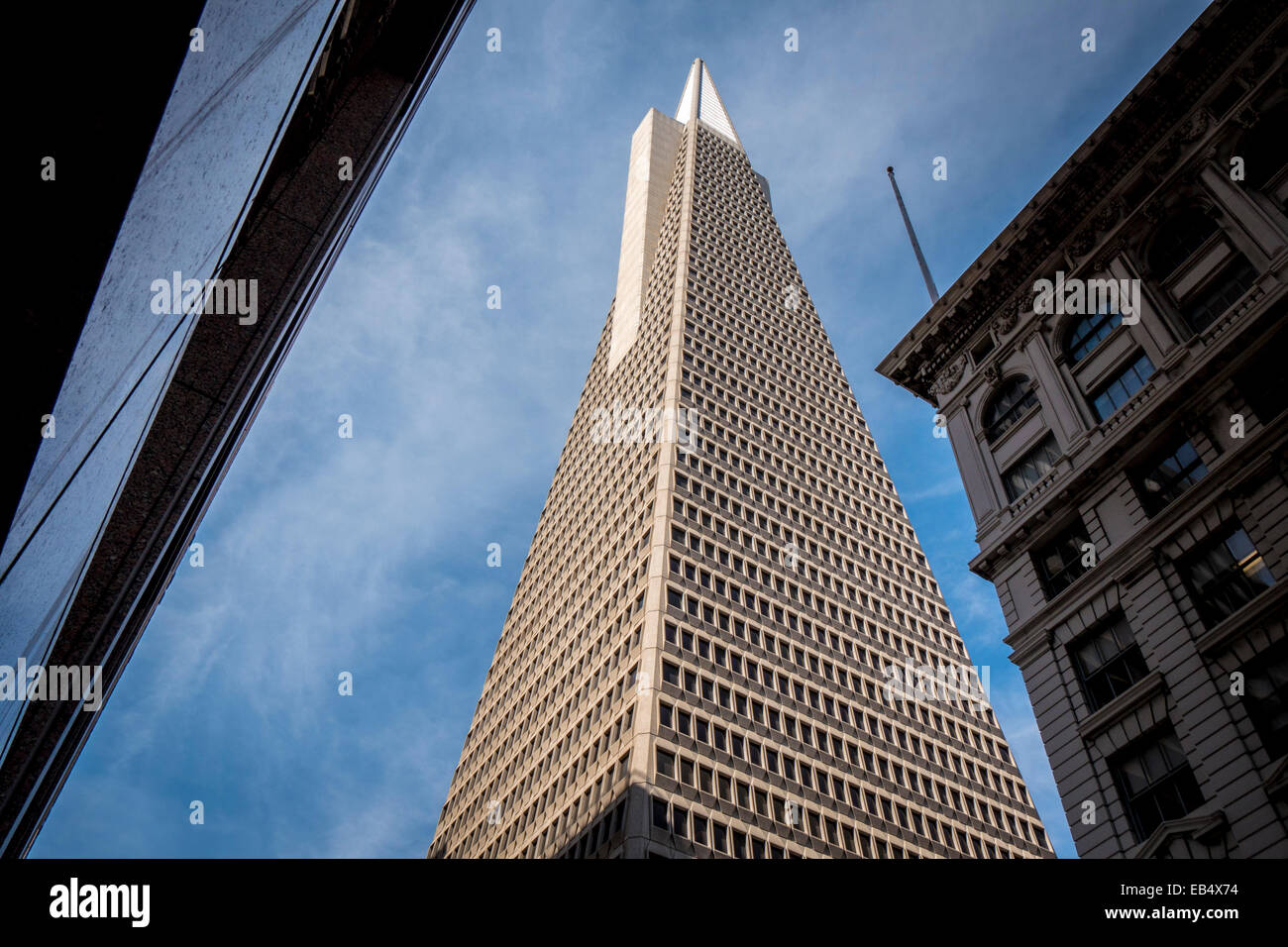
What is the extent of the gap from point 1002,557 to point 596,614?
47315 millimetres

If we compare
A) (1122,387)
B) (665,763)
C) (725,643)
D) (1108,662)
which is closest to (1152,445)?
(1122,387)

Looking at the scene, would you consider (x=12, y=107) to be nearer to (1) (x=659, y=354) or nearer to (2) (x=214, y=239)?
(2) (x=214, y=239)

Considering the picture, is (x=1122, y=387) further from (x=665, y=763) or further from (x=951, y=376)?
(x=665, y=763)

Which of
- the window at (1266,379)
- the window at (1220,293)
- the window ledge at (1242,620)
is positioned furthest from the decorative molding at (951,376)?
the window ledge at (1242,620)

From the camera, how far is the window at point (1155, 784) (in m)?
18.6

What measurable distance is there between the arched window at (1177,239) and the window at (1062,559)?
8309 millimetres

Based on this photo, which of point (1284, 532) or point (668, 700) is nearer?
point (1284, 532)

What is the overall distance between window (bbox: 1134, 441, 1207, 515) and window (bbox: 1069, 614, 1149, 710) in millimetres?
3239

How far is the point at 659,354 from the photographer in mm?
90125

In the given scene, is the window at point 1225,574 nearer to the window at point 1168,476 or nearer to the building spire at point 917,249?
the window at point 1168,476

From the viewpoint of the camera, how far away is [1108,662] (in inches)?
866

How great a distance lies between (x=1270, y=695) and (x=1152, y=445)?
Result: 7.59 m
